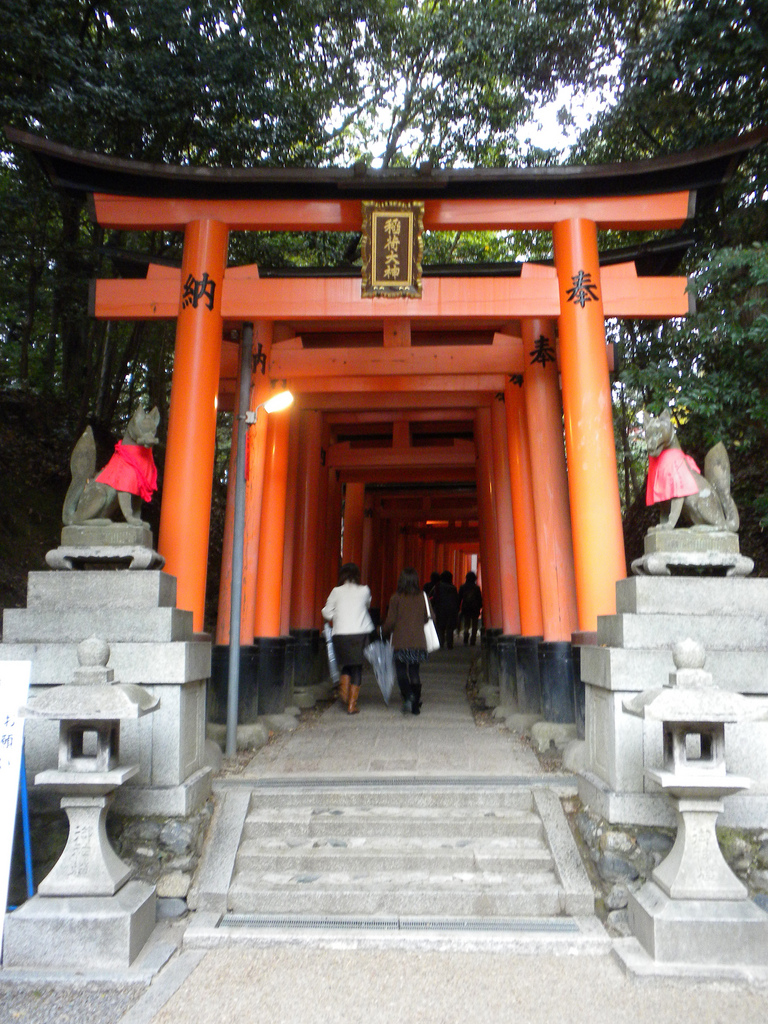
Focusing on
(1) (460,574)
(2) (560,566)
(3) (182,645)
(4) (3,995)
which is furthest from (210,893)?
(1) (460,574)

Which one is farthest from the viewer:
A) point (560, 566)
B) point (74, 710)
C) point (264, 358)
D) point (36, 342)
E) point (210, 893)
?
point (36, 342)

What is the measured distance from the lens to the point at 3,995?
3.36 meters

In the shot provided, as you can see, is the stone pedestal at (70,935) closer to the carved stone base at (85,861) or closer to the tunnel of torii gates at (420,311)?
the carved stone base at (85,861)

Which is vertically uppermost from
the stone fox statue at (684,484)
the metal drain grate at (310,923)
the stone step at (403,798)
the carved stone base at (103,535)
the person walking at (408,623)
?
the stone fox statue at (684,484)

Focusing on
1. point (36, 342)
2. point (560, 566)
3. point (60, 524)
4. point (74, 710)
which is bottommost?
point (74, 710)

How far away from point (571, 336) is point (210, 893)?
4.97 meters

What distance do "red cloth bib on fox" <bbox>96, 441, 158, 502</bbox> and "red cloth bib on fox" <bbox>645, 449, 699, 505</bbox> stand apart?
3383 millimetres

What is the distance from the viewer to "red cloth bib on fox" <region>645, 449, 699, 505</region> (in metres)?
4.84

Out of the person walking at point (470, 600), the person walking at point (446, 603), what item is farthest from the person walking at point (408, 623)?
the person walking at point (470, 600)

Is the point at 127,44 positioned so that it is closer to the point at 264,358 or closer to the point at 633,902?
the point at 264,358

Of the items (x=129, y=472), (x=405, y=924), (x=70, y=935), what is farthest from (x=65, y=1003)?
(x=129, y=472)

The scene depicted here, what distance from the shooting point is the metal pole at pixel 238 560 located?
6.13 metres

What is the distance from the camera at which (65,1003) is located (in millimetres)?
3287

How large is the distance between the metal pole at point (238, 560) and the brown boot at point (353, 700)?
6.70 ft
